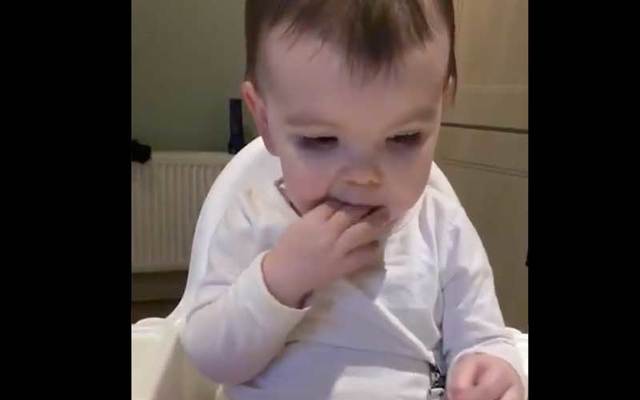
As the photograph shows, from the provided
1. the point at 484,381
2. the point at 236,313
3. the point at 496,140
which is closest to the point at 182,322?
the point at 236,313

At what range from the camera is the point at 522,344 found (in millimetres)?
489

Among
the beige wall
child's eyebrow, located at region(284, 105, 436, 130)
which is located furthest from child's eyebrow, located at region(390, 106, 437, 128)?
the beige wall

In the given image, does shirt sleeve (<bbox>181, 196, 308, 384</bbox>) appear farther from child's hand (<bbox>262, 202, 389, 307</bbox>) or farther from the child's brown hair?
the child's brown hair

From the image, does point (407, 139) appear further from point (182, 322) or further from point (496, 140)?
point (496, 140)

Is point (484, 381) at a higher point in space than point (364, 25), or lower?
lower

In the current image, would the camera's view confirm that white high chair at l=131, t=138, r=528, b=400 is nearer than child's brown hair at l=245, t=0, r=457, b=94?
No

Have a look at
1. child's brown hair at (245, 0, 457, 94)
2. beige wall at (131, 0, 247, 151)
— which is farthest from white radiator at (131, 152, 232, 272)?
child's brown hair at (245, 0, 457, 94)

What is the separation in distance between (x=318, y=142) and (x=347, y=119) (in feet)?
0.08

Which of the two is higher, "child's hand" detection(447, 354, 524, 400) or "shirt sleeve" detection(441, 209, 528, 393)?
"shirt sleeve" detection(441, 209, 528, 393)

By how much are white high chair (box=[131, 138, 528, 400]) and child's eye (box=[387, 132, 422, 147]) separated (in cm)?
10

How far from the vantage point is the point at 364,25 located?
377 mm

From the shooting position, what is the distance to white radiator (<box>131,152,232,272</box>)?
46cm

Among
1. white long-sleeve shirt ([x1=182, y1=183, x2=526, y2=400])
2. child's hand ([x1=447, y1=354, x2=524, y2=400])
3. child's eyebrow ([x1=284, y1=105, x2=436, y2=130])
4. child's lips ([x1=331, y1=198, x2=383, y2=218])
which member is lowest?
child's hand ([x1=447, y1=354, x2=524, y2=400])
